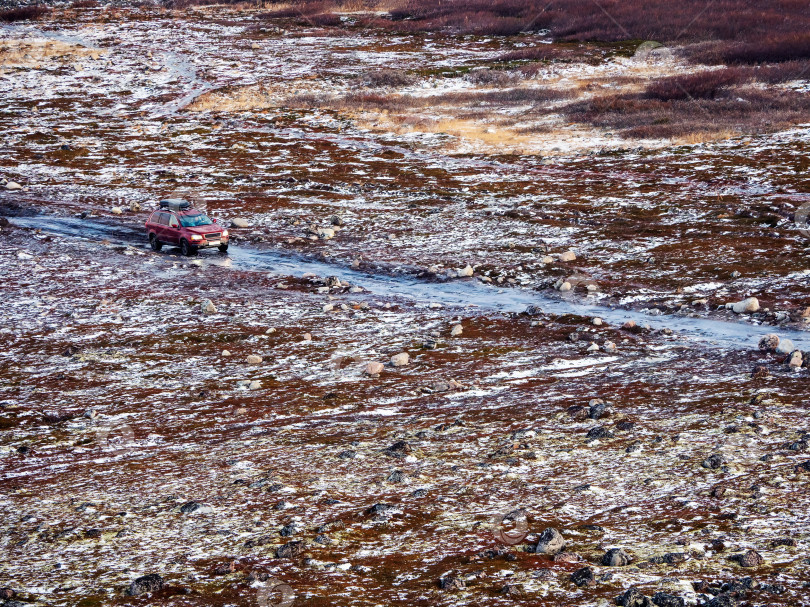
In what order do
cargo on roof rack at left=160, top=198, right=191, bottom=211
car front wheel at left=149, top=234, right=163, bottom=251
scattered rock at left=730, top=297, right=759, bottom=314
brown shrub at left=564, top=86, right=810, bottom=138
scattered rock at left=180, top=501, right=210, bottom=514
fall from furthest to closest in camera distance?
brown shrub at left=564, top=86, right=810, bottom=138 → cargo on roof rack at left=160, top=198, right=191, bottom=211 → car front wheel at left=149, top=234, right=163, bottom=251 → scattered rock at left=730, top=297, right=759, bottom=314 → scattered rock at left=180, top=501, right=210, bottom=514

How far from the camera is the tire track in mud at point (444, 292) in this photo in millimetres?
19672

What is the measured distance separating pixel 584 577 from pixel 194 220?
2463 cm

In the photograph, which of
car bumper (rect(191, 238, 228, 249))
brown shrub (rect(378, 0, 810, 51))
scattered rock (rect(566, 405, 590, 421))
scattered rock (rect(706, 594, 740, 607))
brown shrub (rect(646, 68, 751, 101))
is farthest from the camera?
brown shrub (rect(378, 0, 810, 51))

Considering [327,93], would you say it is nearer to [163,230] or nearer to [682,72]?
[682,72]

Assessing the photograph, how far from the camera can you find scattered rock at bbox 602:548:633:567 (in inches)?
372

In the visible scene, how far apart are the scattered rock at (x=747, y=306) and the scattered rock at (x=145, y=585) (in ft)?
54.7

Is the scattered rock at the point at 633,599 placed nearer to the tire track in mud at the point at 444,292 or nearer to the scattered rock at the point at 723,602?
the scattered rock at the point at 723,602

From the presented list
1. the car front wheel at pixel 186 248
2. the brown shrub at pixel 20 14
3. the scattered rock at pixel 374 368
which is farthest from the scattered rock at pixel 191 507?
the brown shrub at pixel 20 14

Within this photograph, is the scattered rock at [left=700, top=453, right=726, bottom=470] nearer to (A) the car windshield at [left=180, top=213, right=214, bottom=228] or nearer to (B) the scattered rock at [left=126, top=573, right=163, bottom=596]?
(B) the scattered rock at [left=126, top=573, right=163, bottom=596]

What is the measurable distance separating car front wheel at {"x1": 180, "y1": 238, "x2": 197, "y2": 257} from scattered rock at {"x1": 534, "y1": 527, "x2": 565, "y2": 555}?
22890 mm

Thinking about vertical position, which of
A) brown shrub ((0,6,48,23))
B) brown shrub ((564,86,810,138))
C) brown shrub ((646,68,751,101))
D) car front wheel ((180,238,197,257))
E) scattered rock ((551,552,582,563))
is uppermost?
brown shrub ((0,6,48,23))

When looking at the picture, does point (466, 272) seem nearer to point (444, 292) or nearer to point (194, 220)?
point (444, 292)

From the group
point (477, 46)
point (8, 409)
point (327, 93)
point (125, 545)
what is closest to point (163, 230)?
point (8, 409)

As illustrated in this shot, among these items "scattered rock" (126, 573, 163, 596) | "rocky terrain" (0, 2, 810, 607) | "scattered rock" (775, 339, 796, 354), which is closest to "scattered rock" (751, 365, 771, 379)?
"rocky terrain" (0, 2, 810, 607)
